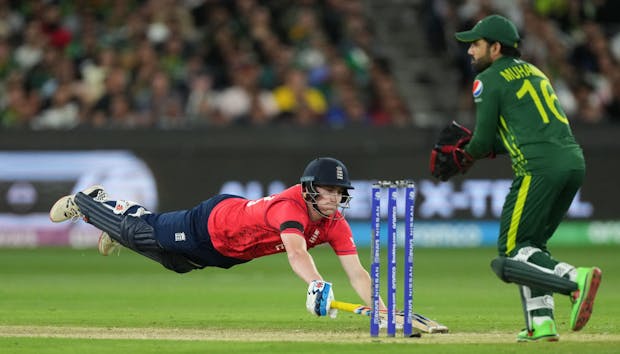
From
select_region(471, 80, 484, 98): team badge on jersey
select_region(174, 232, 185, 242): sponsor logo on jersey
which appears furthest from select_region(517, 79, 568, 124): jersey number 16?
select_region(174, 232, 185, 242): sponsor logo on jersey

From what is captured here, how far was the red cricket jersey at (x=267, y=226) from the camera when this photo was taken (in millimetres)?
8586

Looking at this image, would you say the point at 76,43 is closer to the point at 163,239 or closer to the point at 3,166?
the point at 3,166

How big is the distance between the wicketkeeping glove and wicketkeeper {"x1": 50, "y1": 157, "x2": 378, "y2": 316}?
24.5 inches

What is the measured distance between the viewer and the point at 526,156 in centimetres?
805

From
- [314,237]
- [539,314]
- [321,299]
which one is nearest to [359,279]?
[314,237]

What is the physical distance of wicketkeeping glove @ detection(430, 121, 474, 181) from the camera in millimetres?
8367

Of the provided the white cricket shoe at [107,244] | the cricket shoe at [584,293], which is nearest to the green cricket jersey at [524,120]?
the cricket shoe at [584,293]

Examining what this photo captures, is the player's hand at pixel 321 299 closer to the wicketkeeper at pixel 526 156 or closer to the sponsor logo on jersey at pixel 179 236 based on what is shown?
the wicketkeeper at pixel 526 156

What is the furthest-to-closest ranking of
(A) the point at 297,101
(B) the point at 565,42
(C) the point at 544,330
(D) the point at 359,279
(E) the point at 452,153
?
(B) the point at 565,42, (A) the point at 297,101, (D) the point at 359,279, (E) the point at 452,153, (C) the point at 544,330

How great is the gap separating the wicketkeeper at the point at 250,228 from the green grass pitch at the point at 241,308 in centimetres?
47

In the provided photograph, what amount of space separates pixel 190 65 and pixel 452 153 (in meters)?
11.5

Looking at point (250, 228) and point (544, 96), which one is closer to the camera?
point (544, 96)

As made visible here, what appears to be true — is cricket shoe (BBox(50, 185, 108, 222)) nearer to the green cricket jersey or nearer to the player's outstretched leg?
the green cricket jersey

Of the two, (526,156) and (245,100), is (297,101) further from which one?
(526,156)
